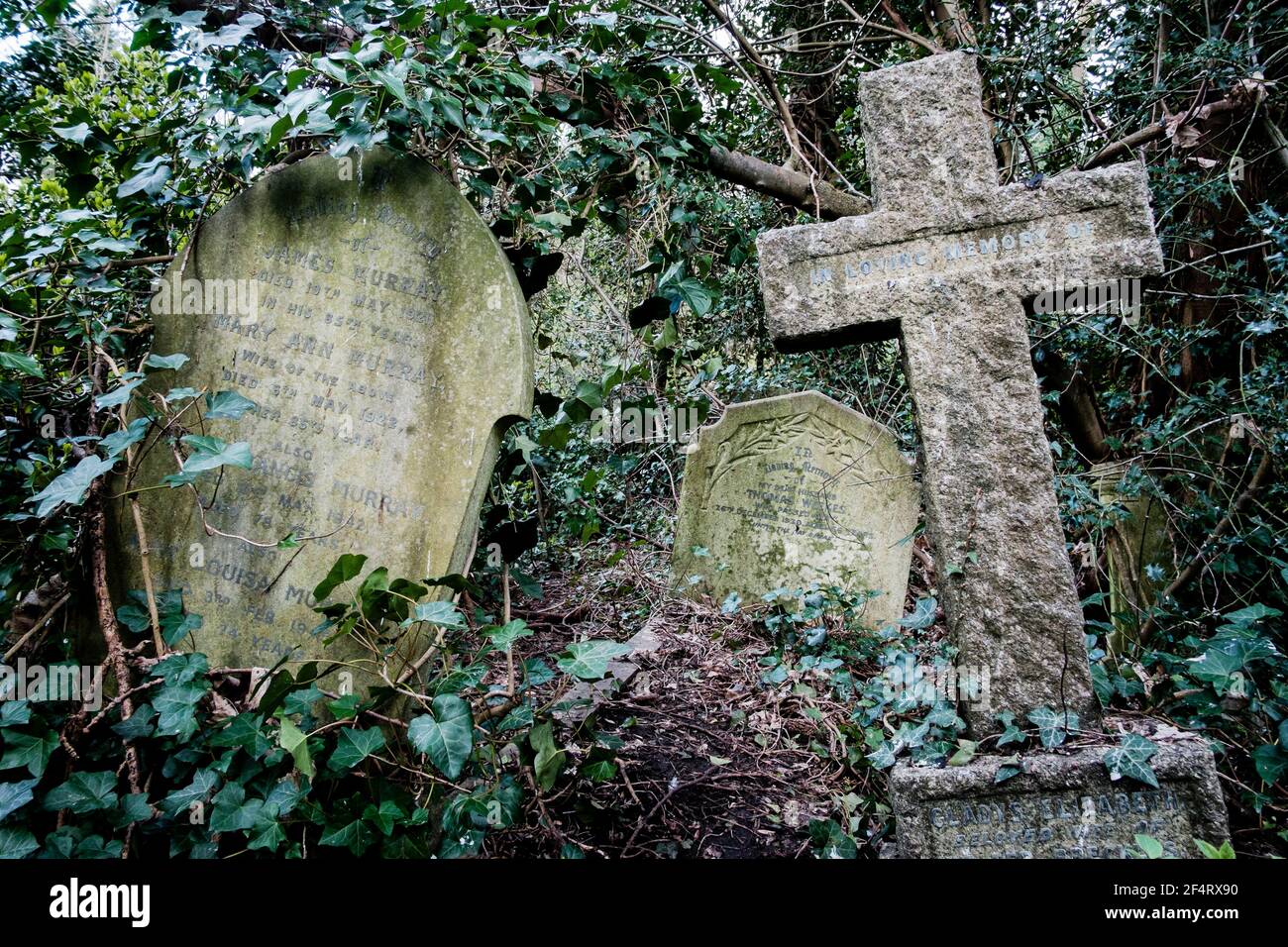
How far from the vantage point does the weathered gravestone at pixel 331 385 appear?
1.93m

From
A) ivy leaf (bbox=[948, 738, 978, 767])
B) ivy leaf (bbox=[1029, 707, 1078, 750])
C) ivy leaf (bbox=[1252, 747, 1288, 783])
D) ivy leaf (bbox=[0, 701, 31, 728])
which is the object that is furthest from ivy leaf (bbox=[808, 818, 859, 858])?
ivy leaf (bbox=[0, 701, 31, 728])

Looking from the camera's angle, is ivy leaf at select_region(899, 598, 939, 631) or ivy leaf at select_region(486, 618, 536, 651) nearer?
ivy leaf at select_region(486, 618, 536, 651)

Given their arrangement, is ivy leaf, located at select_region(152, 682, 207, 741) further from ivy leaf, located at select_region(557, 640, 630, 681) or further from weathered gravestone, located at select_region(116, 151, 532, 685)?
ivy leaf, located at select_region(557, 640, 630, 681)

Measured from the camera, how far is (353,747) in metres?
1.53

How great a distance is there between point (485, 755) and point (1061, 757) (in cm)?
154

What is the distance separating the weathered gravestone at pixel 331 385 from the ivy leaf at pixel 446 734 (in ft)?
1.65

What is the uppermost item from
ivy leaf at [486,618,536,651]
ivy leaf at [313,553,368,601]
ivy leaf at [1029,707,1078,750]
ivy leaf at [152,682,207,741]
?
ivy leaf at [313,553,368,601]

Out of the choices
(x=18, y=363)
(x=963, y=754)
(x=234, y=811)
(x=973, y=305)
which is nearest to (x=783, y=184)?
(x=973, y=305)

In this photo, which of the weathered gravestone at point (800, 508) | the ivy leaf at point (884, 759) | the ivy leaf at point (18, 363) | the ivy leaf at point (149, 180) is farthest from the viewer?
the weathered gravestone at point (800, 508)

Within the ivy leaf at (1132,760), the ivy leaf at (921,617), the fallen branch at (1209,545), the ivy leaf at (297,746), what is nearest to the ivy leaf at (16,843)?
the ivy leaf at (297,746)

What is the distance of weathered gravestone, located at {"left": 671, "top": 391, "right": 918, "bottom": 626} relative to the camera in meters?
3.84

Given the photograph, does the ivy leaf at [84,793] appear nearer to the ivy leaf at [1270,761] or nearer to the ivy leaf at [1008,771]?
the ivy leaf at [1008,771]

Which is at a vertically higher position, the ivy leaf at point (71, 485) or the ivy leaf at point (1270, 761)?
the ivy leaf at point (71, 485)

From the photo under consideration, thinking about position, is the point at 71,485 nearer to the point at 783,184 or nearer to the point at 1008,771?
the point at 1008,771
